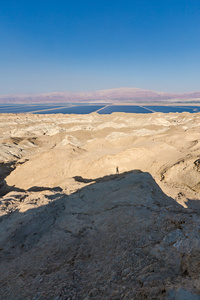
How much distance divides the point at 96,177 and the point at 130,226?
703cm

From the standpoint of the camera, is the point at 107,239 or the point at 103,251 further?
the point at 107,239

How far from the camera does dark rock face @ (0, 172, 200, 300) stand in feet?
8.13

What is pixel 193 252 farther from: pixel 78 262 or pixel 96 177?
pixel 96 177

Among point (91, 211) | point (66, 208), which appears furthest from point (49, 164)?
point (91, 211)

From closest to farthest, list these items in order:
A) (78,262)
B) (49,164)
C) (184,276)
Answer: (184,276) < (78,262) < (49,164)

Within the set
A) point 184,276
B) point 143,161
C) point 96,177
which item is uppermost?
point 184,276

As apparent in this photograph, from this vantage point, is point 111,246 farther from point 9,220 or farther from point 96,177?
point 96,177

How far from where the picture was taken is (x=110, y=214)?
5.48 m

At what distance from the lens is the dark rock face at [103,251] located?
248 cm

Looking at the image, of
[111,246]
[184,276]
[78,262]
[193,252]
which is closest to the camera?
[184,276]

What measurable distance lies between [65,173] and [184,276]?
10.3m

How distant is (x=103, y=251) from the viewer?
12.4 ft

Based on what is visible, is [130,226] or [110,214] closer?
[130,226]

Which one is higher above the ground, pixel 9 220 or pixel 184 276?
pixel 184 276
